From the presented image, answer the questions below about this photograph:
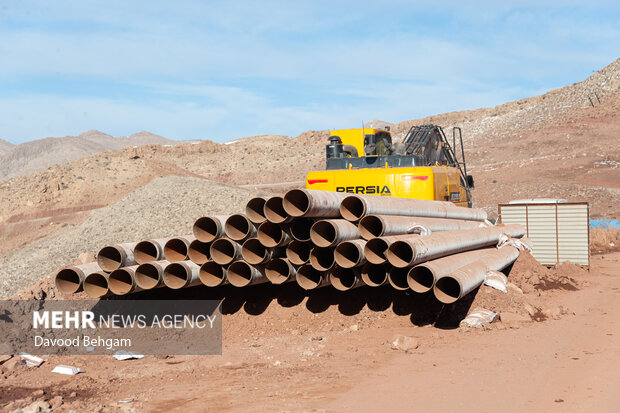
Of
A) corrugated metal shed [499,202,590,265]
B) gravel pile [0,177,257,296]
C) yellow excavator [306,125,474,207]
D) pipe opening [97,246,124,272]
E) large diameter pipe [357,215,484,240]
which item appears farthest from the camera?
corrugated metal shed [499,202,590,265]

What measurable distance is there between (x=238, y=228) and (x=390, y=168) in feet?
13.8

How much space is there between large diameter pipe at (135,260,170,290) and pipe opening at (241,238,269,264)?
4.44 feet

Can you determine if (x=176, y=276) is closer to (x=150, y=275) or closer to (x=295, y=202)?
(x=150, y=275)

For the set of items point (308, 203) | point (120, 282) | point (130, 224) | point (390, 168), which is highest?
point (390, 168)

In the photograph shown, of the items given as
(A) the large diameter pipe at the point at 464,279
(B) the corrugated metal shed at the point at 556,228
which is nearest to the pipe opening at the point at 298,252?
(A) the large diameter pipe at the point at 464,279

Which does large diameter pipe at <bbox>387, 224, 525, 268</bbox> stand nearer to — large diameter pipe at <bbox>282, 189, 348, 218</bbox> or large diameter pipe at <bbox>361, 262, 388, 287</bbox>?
large diameter pipe at <bbox>361, 262, 388, 287</bbox>

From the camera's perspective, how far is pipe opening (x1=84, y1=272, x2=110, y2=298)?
29.5ft

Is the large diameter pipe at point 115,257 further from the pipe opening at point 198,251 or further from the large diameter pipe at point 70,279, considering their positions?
the pipe opening at point 198,251

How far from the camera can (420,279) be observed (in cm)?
810

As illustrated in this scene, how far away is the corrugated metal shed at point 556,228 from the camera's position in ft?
51.6

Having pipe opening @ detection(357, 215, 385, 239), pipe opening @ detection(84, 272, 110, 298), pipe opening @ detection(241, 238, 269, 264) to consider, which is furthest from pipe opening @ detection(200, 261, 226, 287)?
pipe opening @ detection(357, 215, 385, 239)

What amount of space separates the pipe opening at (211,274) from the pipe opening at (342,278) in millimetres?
1742

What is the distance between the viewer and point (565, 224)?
15.9m

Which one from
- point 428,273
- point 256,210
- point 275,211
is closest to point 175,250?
point 256,210
